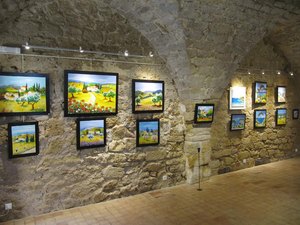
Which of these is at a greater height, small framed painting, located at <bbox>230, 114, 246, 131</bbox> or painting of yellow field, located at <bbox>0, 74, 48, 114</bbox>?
painting of yellow field, located at <bbox>0, 74, 48, 114</bbox>

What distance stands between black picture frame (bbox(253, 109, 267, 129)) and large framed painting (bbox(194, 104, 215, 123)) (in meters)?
1.99

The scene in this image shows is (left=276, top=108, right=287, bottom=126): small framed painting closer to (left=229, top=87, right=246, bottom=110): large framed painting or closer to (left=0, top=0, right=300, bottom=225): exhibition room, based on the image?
(left=229, top=87, right=246, bottom=110): large framed painting

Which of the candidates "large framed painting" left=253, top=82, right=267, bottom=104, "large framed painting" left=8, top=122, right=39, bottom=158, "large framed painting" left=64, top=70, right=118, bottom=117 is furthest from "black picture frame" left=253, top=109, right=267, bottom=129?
"large framed painting" left=8, top=122, right=39, bottom=158

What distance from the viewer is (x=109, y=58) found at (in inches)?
177

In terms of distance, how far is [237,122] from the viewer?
6.45m

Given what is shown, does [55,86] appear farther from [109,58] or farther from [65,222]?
[65,222]

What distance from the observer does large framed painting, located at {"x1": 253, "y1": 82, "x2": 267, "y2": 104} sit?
22.1 ft

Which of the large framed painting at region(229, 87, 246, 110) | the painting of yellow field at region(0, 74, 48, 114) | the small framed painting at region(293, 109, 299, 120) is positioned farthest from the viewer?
the small framed painting at region(293, 109, 299, 120)

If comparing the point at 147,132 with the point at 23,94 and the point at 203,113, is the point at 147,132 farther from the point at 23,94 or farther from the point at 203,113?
the point at 23,94

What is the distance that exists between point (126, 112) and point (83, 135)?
0.91m

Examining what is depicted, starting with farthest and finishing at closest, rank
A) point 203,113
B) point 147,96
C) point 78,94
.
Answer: point 203,113
point 147,96
point 78,94

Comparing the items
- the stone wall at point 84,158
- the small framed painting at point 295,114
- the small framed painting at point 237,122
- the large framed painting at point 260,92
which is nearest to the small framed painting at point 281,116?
the small framed painting at point 295,114

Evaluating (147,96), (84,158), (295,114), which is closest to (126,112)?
(147,96)

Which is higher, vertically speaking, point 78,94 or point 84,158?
point 78,94
